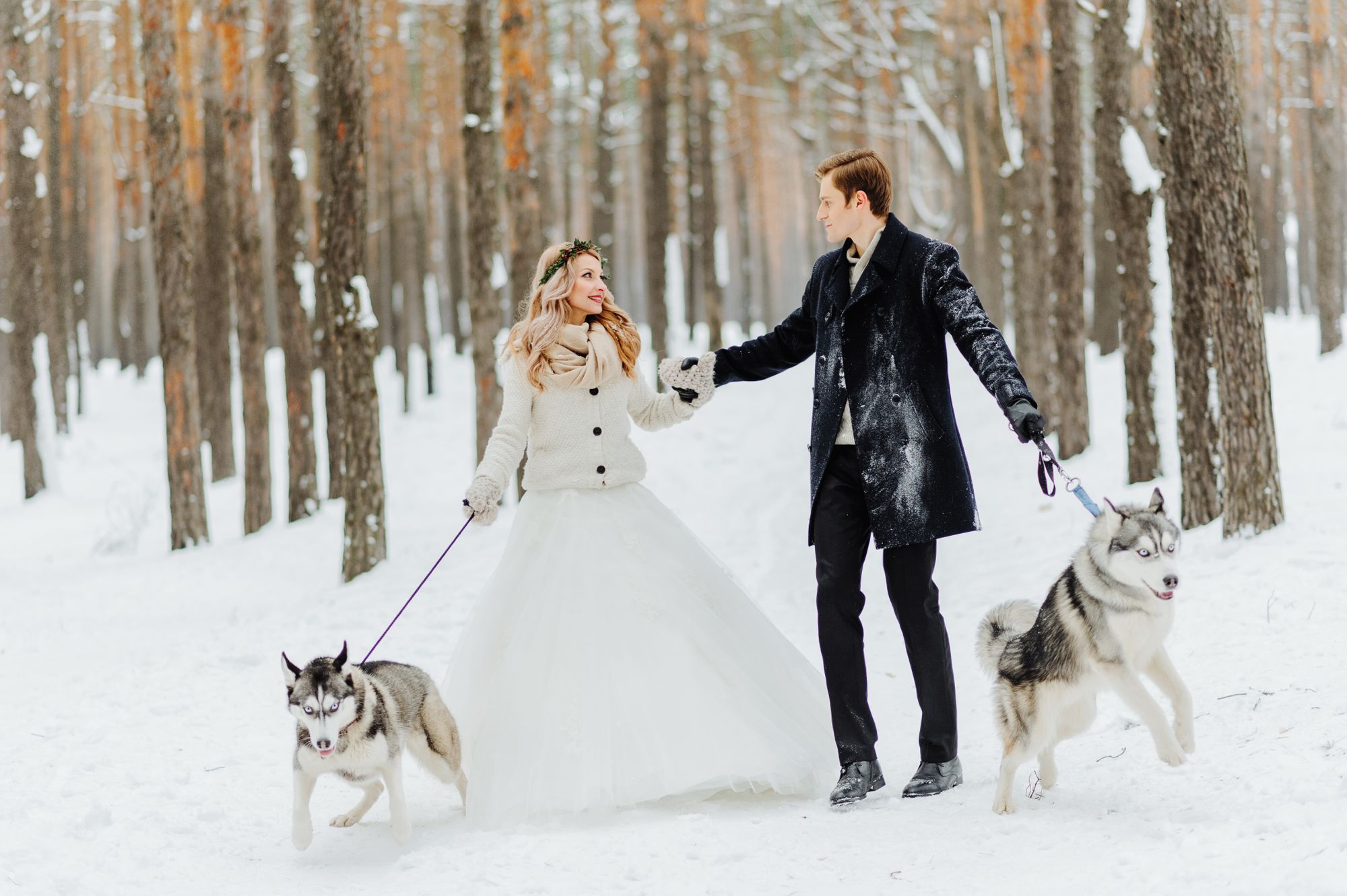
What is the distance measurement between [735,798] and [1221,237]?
4.66 metres

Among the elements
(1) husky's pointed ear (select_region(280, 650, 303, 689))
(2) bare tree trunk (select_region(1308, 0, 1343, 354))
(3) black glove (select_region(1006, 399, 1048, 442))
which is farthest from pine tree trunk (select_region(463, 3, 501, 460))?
(2) bare tree trunk (select_region(1308, 0, 1343, 354))

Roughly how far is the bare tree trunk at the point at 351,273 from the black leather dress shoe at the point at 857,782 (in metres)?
6.17

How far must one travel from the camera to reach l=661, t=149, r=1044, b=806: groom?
4.50 meters

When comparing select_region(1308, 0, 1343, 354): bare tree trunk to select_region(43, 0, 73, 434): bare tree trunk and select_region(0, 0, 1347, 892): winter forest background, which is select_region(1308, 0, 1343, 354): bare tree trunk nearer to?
select_region(0, 0, 1347, 892): winter forest background

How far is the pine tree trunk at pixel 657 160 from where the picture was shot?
62.1 feet

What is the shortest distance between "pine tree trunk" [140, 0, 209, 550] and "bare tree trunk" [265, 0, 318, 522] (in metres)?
1.02

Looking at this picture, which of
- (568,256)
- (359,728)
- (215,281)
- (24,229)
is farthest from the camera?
(24,229)

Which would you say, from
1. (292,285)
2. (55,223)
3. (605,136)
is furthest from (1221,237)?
(55,223)

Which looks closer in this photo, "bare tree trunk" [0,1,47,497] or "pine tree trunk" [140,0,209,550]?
"pine tree trunk" [140,0,209,550]

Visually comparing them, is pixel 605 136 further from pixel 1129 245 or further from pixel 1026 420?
pixel 1026 420

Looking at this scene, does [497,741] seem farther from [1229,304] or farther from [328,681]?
[1229,304]

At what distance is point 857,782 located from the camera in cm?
450

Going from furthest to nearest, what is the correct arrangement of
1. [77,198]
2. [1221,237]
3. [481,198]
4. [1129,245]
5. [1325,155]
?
[77,198] < [1325,155] < [481,198] < [1129,245] < [1221,237]

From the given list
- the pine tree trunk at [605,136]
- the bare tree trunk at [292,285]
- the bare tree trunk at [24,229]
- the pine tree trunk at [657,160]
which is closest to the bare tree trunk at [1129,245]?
the bare tree trunk at [292,285]
